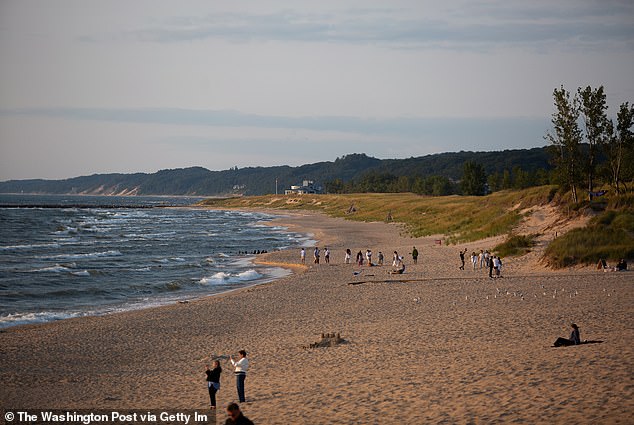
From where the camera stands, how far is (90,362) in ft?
65.0

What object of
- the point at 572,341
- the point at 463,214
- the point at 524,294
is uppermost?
the point at 463,214

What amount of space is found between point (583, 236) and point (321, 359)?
25.2m

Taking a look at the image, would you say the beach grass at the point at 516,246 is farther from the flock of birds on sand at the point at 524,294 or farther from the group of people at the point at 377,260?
the flock of birds on sand at the point at 524,294

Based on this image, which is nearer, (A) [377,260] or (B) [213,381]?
(B) [213,381]

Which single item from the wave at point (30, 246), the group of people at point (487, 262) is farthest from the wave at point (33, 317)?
the wave at point (30, 246)

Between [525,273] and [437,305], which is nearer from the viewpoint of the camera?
[437,305]

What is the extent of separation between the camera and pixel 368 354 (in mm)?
18594

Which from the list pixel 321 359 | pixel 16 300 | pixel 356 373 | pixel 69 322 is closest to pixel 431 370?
pixel 356 373

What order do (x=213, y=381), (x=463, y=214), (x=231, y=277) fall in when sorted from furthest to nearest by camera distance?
1. (x=463, y=214)
2. (x=231, y=277)
3. (x=213, y=381)

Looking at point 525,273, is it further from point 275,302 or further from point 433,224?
point 433,224

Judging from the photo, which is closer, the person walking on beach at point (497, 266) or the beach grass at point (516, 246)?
the person walking on beach at point (497, 266)

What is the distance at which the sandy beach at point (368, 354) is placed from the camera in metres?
13.1

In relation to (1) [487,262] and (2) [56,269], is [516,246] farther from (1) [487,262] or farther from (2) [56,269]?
(2) [56,269]

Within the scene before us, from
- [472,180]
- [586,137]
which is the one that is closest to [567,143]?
[586,137]
